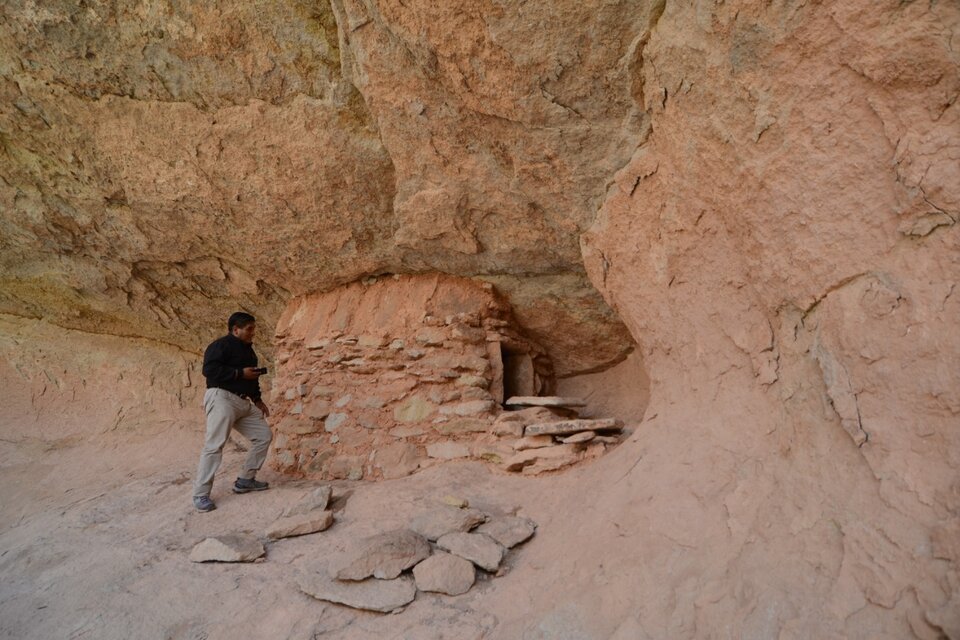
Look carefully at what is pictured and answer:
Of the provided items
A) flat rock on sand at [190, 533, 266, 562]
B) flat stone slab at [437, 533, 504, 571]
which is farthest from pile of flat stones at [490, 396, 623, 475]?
flat rock on sand at [190, 533, 266, 562]

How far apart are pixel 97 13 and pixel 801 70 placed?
3.96 metres

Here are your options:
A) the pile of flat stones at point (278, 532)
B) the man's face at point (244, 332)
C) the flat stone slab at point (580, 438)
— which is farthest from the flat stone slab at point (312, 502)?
the flat stone slab at point (580, 438)

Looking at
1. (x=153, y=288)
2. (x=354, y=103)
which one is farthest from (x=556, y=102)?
(x=153, y=288)

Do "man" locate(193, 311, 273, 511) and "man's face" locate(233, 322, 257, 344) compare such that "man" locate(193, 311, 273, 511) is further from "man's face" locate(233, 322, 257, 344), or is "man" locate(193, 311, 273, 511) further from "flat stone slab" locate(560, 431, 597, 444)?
"flat stone slab" locate(560, 431, 597, 444)

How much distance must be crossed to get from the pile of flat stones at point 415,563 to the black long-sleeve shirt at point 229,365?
1.54 meters

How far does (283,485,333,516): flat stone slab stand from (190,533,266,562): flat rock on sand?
0.39 metres

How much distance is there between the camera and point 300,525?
327cm

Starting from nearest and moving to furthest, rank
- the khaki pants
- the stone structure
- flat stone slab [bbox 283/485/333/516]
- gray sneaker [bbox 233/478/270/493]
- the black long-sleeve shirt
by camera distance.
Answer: flat stone slab [bbox 283/485/333/516], the khaki pants, the black long-sleeve shirt, gray sneaker [bbox 233/478/270/493], the stone structure

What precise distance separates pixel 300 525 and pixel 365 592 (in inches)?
32.5

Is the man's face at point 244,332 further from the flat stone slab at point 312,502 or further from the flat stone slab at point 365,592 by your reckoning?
the flat stone slab at point 365,592

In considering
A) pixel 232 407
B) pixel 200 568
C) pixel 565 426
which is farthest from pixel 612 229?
pixel 200 568

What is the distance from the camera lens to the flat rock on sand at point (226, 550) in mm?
2994

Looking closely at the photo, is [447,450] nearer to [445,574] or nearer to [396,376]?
[396,376]

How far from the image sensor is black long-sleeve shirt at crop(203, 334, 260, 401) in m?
3.95
